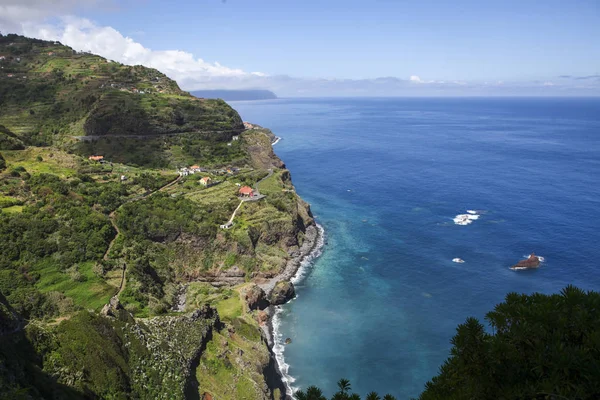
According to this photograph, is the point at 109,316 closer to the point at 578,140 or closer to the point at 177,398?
the point at 177,398

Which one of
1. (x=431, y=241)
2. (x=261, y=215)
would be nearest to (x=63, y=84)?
(x=261, y=215)

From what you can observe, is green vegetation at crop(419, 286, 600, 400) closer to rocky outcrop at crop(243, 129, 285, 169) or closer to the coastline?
the coastline

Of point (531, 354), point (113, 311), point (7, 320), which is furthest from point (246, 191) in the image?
point (531, 354)

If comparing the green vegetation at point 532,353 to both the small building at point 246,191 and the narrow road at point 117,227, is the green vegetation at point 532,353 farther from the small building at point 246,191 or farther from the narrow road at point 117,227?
the small building at point 246,191

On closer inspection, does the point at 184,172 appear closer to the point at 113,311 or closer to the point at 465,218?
the point at 113,311

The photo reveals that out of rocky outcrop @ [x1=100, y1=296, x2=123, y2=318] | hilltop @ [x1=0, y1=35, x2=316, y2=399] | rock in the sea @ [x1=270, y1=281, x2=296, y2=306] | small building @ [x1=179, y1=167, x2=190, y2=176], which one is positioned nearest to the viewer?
hilltop @ [x1=0, y1=35, x2=316, y2=399]

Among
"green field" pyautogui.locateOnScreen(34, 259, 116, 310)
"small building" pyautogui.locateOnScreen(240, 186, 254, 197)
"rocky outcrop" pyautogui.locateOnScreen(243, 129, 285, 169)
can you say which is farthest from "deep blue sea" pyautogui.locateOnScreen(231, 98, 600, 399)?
"green field" pyautogui.locateOnScreen(34, 259, 116, 310)

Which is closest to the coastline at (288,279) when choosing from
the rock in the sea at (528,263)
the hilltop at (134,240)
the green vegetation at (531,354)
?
the hilltop at (134,240)
